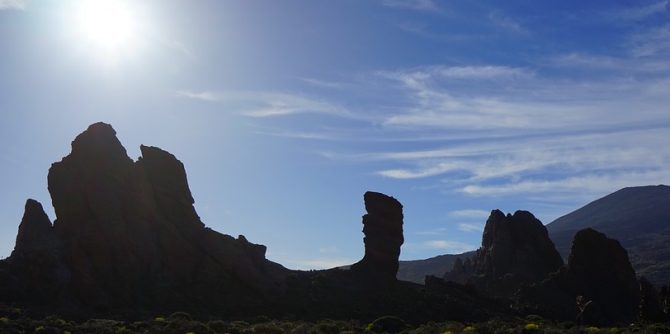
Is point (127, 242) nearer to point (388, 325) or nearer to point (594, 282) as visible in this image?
point (388, 325)

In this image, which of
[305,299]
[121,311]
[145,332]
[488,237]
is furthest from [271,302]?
[488,237]

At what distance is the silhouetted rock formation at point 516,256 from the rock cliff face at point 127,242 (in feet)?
169

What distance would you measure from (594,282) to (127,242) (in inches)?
2964

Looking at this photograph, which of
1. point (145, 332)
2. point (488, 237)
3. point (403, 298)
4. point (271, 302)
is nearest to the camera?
point (145, 332)

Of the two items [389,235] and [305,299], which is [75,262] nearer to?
[305,299]

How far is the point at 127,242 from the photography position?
2869 inches

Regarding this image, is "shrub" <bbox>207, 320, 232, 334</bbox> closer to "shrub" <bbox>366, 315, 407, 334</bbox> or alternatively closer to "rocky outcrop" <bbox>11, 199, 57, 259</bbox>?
"shrub" <bbox>366, 315, 407, 334</bbox>

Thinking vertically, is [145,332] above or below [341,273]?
below

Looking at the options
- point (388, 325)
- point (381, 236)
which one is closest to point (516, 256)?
point (381, 236)

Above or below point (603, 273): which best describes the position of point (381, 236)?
above

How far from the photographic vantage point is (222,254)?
77.4 meters

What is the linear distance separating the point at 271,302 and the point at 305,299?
203 inches

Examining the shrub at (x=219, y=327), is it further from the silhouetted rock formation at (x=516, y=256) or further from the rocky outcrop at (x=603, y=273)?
the rocky outcrop at (x=603, y=273)

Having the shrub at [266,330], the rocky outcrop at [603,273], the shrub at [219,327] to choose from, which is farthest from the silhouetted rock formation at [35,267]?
the rocky outcrop at [603,273]
